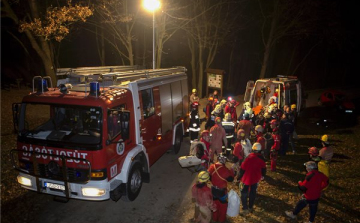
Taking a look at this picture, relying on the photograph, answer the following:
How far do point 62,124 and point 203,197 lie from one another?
11.6 ft

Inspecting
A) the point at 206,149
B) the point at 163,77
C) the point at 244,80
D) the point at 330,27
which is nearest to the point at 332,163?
the point at 206,149

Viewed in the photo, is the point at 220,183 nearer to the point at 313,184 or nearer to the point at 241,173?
the point at 241,173

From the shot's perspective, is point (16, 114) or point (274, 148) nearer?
point (16, 114)

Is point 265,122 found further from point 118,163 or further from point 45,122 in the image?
point 45,122

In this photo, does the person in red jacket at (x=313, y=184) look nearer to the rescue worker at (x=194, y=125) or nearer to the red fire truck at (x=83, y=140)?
the red fire truck at (x=83, y=140)

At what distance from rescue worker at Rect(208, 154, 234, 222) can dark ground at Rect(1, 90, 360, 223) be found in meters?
0.46

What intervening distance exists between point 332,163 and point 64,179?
8.66 metres

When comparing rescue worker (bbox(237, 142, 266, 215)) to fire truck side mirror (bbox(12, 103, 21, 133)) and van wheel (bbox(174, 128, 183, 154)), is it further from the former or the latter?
fire truck side mirror (bbox(12, 103, 21, 133))

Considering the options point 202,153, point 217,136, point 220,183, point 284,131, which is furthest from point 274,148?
point 220,183

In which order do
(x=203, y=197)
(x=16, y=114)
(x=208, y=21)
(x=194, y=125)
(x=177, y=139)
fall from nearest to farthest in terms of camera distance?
(x=203, y=197) < (x=16, y=114) < (x=177, y=139) < (x=194, y=125) < (x=208, y=21)

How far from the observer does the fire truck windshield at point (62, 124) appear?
18.1ft

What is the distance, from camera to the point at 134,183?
6.59 meters

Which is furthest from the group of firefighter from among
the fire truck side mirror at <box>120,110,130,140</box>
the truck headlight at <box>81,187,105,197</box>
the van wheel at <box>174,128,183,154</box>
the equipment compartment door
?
the truck headlight at <box>81,187,105,197</box>

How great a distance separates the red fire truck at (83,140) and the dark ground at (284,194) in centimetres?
88
